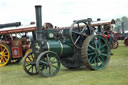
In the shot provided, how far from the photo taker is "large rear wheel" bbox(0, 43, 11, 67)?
7.81 meters

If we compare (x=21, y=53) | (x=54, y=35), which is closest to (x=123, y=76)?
(x=54, y=35)

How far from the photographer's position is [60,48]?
17.7ft

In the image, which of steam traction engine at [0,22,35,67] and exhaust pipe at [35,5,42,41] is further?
steam traction engine at [0,22,35,67]

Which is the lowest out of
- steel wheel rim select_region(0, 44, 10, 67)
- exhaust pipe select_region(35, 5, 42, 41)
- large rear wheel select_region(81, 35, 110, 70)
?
steel wheel rim select_region(0, 44, 10, 67)

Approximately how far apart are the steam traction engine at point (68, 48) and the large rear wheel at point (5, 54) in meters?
2.42

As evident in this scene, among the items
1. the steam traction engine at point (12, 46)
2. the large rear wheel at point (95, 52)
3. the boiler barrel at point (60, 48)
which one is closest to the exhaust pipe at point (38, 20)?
the boiler barrel at point (60, 48)

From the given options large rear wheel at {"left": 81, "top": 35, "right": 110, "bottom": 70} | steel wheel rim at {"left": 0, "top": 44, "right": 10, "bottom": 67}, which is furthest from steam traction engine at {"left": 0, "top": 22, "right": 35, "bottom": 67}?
A: large rear wheel at {"left": 81, "top": 35, "right": 110, "bottom": 70}

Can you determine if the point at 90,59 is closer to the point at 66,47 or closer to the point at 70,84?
the point at 66,47

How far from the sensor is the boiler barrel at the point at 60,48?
5205mm

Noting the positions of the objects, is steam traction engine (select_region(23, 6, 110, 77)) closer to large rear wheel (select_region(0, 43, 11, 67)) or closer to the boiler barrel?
the boiler barrel

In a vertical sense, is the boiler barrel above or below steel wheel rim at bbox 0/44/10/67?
above

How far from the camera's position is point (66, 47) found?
5.51m

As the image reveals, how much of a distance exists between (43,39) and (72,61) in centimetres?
118

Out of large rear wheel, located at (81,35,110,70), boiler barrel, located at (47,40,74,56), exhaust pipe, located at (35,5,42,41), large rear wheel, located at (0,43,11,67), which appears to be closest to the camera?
exhaust pipe, located at (35,5,42,41)
